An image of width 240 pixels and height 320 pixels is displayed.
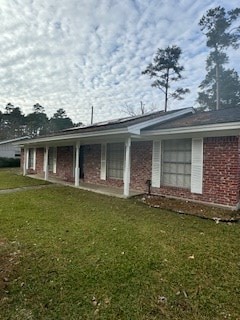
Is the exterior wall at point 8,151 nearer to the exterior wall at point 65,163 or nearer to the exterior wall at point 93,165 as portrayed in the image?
the exterior wall at point 65,163

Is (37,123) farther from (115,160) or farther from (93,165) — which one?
(115,160)

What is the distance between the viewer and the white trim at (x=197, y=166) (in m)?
7.54

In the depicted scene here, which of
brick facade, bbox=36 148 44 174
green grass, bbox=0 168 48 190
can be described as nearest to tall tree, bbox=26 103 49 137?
brick facade, bbox=36 148 44 174

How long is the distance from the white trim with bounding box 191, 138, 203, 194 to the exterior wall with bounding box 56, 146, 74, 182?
26.0ft

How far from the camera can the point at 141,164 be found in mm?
9586

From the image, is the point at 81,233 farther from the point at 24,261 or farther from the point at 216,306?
the point at 216,306

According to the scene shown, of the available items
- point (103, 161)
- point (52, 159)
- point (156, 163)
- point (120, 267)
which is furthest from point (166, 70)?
point (120, 267)

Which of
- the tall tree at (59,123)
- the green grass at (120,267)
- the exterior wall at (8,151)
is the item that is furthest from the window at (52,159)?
the tall tree at (59,123)

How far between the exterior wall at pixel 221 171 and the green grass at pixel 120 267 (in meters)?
1.76

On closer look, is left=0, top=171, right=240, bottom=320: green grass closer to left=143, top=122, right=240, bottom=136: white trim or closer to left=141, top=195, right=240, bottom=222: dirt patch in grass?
left=141, top=195, right=240, bottom=222: dirt patch in grass

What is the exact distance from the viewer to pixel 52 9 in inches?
320

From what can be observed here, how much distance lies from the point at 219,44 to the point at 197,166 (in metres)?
17.8

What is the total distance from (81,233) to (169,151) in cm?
495

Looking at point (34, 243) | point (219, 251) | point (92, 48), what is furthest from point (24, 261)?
point (92, 48)
